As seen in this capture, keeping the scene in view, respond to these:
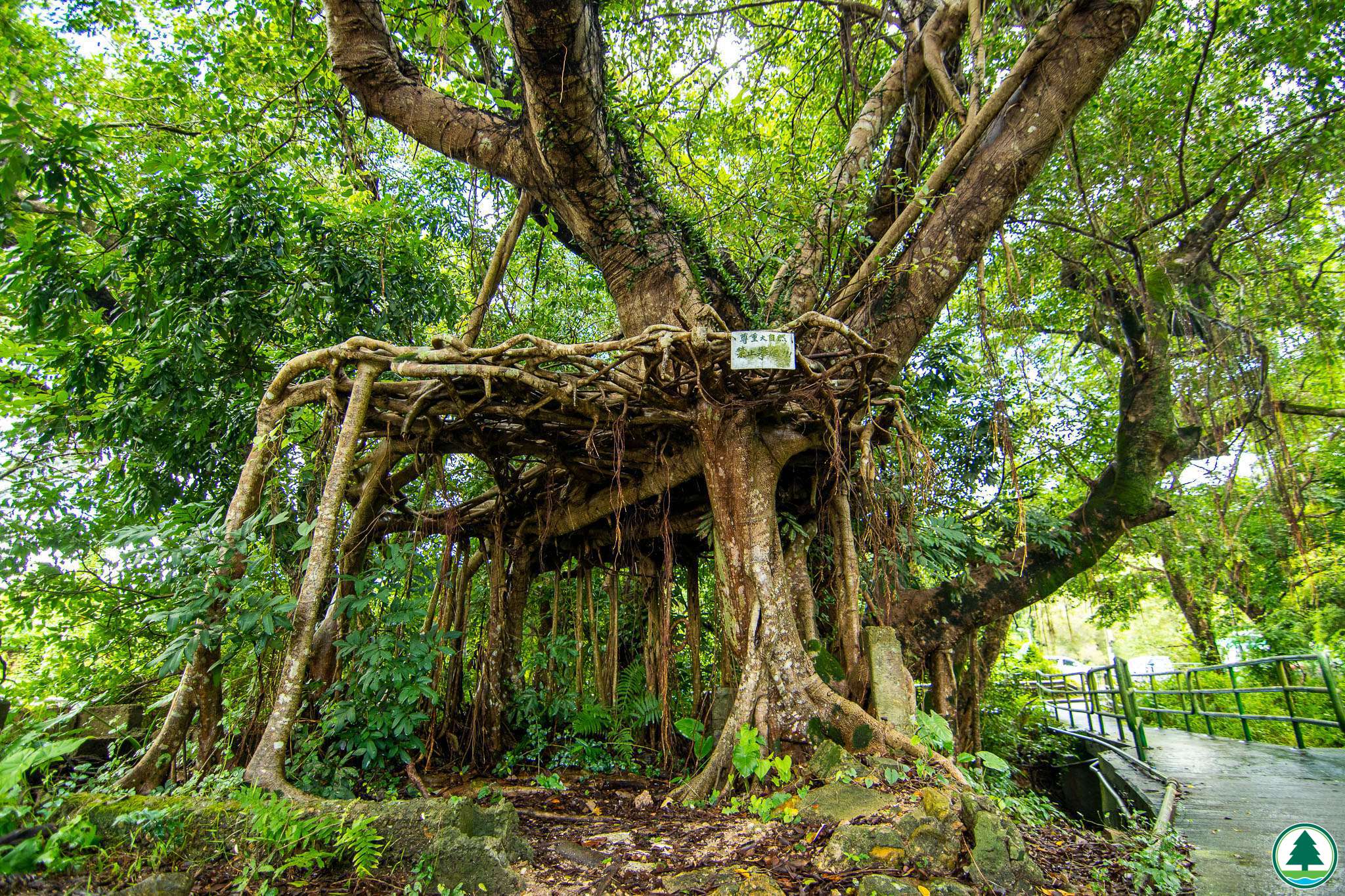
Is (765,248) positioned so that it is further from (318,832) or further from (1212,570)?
(1212,570)

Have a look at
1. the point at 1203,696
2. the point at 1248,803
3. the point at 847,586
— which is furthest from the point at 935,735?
the point at 1203,696

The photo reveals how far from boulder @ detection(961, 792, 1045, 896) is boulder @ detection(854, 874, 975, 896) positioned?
0.59 feet

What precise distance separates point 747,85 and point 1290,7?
4.43m

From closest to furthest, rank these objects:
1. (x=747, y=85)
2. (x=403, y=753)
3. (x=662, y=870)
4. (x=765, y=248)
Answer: (x=662, y=870), (x=403, y=753), (x=765, y=248), (x=747, y=85)

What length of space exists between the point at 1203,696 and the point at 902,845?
32.6 ft

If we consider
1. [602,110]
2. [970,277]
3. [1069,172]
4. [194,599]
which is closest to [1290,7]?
[1069,172]

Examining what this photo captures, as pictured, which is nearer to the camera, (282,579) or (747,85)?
(282,579)

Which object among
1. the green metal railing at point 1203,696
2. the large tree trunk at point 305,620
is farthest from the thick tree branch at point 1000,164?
the green metal railing at point 1203,696

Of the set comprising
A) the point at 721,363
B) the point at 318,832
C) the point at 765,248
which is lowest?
the point at 318,832

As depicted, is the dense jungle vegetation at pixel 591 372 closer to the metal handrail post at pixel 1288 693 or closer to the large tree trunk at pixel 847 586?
the large tree trunk at pixel 847 586

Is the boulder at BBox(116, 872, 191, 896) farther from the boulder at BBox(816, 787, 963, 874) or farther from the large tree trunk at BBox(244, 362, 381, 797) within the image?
the boulder at BBox(816, 787, 963, 874)

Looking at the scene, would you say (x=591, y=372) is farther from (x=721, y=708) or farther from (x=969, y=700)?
(x=969, y=700)

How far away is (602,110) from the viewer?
4668 millimetres

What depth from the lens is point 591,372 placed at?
4379 mm
